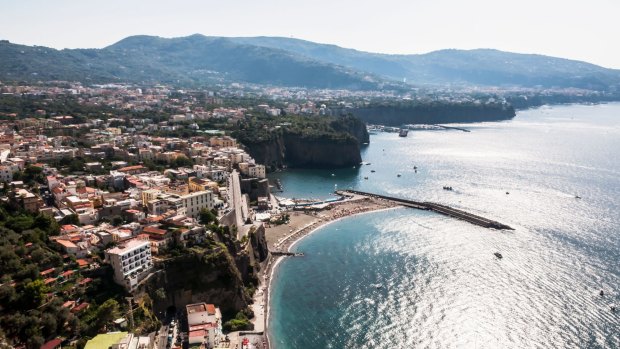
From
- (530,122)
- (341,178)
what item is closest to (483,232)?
(341,178)

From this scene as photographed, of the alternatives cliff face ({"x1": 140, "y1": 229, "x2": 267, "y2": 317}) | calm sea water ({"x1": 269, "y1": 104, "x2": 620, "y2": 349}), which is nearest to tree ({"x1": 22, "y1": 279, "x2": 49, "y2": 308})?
cliff face ({"x1": 140, "y1": 229, "x2": 267, "y2": 317})

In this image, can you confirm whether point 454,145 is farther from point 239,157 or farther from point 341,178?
point 239,157

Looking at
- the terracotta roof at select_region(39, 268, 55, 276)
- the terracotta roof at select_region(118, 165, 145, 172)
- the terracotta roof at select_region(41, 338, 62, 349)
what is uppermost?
the terracotta roof at select_region(118, 165, 145, 172)

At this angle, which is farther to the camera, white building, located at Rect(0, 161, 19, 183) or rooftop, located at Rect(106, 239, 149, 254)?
white building, located at Rect(0, 161, 19, 183)

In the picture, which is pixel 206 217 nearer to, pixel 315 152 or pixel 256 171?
pixel 256 171

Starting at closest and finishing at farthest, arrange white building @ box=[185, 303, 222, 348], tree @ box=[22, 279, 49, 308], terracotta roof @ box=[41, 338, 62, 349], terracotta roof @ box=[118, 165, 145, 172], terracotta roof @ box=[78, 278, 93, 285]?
terracotta roof @ box=[41, 338, 62, 349] < tree @ box=[22, 279, 49, 308] < white building @ box=[185, 303, 222, 348] < terracotta roof @ box=[78, 278, 93, 285] < terracotta roof @ box=[118, 165, 145, 172]

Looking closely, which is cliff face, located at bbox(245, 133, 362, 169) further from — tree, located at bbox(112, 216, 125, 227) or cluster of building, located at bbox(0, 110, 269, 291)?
tree, located at bbox(112, 216, 125, 227)

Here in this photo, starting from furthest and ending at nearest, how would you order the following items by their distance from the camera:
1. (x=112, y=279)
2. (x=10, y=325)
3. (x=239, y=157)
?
(x=239, y=157) → (x=112, y=279) → (x=10, y=325)

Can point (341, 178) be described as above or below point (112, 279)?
below
